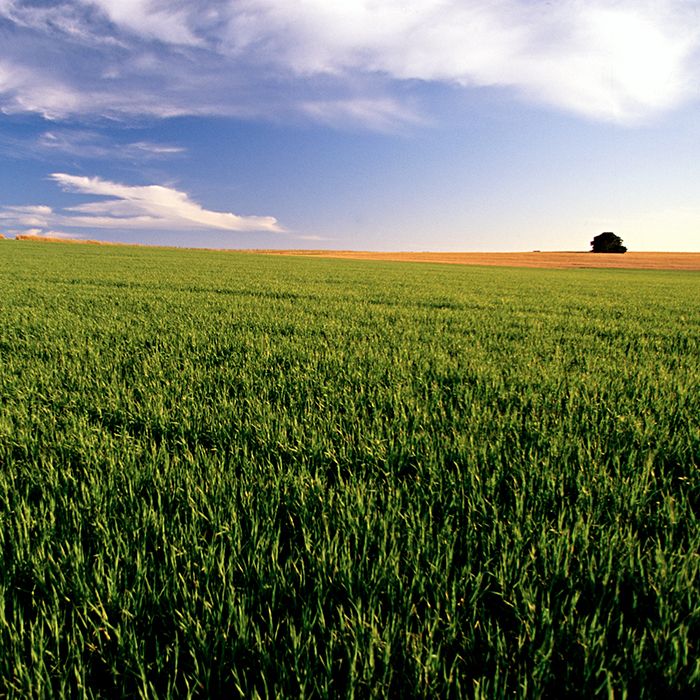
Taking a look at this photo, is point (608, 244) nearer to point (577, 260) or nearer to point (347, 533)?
point (577, 260)

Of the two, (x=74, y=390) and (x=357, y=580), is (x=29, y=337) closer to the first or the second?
(x=74, y=390)

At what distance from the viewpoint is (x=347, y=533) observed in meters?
1.68

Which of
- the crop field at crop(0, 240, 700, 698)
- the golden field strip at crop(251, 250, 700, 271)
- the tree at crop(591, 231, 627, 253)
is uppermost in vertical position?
the tree at crop(591, 231, 627, 253)

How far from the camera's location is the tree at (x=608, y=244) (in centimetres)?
10544

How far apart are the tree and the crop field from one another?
12382 centimetres

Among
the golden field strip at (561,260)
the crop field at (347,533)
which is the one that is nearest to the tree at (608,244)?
the golden field strip at (561,260)

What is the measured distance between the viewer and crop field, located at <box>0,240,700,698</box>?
3.89 ft

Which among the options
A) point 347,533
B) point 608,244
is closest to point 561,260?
point 608,244

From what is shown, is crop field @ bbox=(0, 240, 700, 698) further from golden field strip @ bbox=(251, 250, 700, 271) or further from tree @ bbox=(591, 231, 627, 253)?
tree @ bbox=(591, 231, 627, 253)

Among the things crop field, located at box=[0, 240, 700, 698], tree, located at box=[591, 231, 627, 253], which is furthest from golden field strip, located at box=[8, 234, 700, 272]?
crop field, located at box=[0, 240, 700, 698]

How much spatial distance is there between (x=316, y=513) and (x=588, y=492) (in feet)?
4.41

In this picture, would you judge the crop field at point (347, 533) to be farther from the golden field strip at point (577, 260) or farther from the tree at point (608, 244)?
the tree at point (608, 244)

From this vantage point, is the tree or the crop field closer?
the crop field

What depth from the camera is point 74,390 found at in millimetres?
3602
